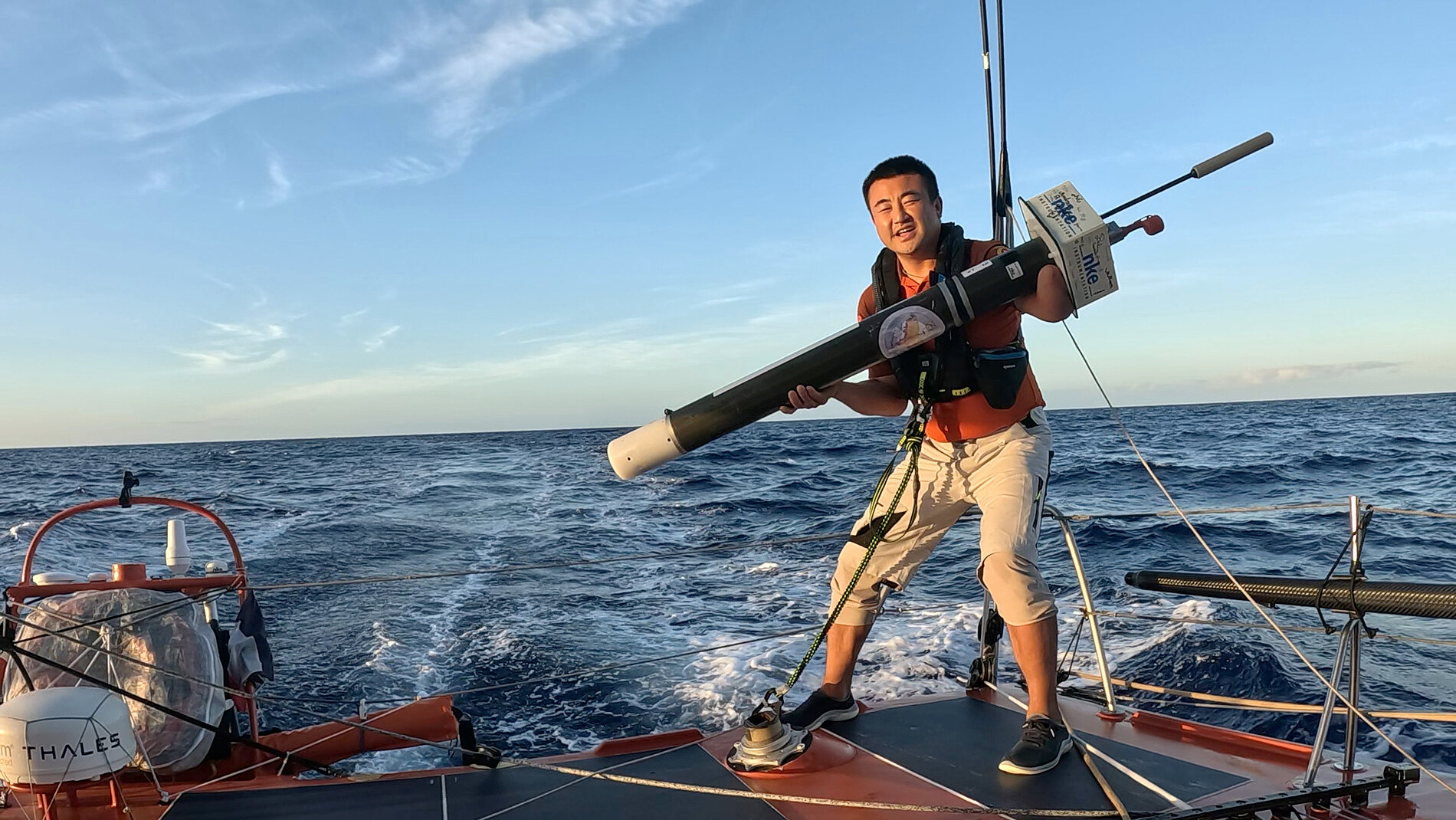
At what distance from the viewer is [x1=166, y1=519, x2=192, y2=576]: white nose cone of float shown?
3843 millimetres

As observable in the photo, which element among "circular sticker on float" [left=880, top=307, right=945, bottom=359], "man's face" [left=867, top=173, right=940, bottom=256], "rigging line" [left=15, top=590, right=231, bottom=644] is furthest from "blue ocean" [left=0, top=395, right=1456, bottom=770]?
"man's face" [left=867, top=173, right=940, bottom=256]

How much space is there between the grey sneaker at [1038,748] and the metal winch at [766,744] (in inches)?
24.4

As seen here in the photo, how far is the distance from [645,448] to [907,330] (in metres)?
0.92

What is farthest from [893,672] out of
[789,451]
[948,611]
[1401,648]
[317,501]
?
[789,451]

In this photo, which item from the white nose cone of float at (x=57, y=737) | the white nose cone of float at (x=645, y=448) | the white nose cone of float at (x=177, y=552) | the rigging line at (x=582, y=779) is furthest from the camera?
the white nose cone of float at (x=177, y=552)

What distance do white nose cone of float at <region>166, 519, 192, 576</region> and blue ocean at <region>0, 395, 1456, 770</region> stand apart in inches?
32.3

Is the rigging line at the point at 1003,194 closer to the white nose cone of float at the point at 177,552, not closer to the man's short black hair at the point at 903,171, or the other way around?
the man's short black hair at the point at 903,171

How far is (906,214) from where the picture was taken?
9.87ft

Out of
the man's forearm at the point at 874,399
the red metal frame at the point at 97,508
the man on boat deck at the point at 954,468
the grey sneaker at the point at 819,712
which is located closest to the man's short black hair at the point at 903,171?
the man on boat deck at the point at 954,468

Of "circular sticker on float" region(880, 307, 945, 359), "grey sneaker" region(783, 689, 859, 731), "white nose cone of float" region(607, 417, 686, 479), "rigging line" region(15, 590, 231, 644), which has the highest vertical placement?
"circular sticker on float" region(880, 307, 945, 359)

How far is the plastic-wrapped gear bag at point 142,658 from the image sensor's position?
3150 millimetres

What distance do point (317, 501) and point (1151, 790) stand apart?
1690 centimetres

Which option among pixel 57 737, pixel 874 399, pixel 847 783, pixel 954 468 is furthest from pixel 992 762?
pixel 57 737

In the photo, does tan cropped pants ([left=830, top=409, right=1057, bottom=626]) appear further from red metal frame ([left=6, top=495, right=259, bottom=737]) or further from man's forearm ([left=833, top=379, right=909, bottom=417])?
red metal frame ([left=6, top=495, right=259, bottom=737])
